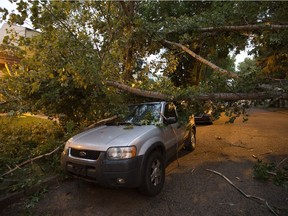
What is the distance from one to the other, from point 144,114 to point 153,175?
59.0 inches

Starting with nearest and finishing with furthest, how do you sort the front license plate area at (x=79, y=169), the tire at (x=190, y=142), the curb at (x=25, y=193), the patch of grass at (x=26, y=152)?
the front license plate area at (x=79, y=169) < the curb at (x=25, y=193) < the patch of grass at (x=26, y=152) < the tire at (x=190, y=142)

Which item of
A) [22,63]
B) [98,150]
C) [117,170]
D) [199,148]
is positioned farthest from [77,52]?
[199,148]

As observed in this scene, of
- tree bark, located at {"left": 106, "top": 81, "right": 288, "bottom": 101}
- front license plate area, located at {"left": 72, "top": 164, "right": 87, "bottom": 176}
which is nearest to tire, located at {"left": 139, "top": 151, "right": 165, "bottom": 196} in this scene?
front license plate area, located at {"left": 72, "top": 164, "right": 87, "bottom": 176}

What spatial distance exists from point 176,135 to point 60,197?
288 cm

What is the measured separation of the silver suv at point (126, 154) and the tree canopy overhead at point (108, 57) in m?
0.93

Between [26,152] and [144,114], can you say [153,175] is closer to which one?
[144,114]

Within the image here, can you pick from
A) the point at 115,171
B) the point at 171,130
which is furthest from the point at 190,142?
the point at 115,171

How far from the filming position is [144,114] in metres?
4.79

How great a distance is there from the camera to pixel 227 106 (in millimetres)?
4645

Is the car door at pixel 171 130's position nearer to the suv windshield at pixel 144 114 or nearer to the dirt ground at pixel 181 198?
the suv windshield at pixel 144 114

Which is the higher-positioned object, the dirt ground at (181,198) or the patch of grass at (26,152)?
the patch of grass at (26,152)

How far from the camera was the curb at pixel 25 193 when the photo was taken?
360 cm

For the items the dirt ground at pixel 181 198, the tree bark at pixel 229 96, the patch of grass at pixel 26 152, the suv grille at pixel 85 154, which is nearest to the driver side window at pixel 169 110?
the tree bark at pixel 229 96

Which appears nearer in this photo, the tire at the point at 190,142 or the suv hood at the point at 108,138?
the suv hood at the point at 108,138
